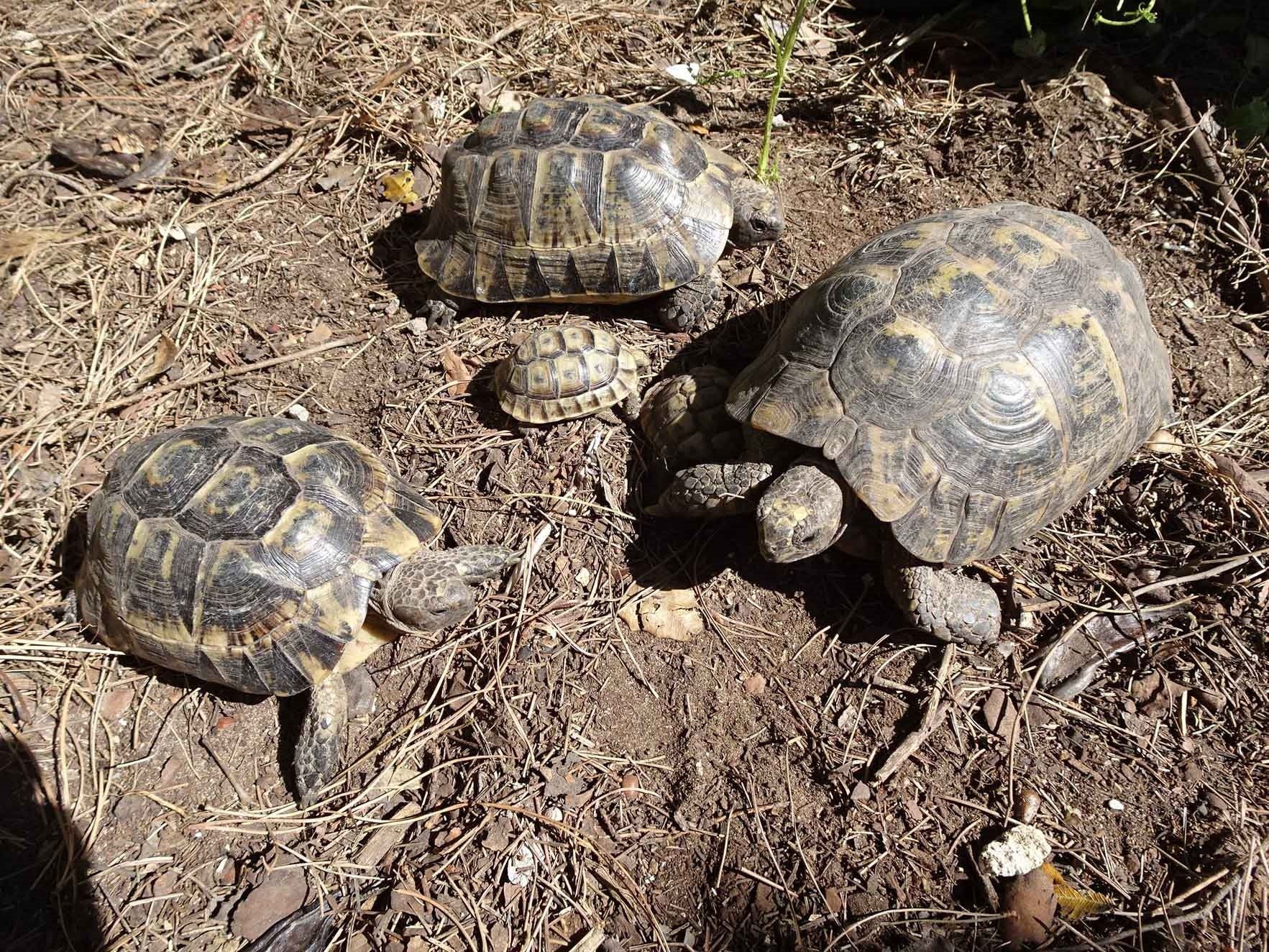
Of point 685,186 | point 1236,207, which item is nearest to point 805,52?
point 685,186

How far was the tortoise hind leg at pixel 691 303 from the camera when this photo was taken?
4098mm

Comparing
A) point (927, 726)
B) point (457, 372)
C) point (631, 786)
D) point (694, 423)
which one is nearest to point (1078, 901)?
point (927, 726)

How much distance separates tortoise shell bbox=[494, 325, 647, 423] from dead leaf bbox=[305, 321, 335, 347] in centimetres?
126

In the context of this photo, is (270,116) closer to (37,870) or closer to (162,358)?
(162,358)

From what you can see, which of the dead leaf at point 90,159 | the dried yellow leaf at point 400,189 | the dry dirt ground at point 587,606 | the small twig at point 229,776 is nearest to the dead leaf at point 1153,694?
the dry dirt ground at point 587,606

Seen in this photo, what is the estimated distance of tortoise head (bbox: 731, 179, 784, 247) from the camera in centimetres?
424

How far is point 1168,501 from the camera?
137 inches

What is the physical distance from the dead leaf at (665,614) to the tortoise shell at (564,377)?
3.38 feet

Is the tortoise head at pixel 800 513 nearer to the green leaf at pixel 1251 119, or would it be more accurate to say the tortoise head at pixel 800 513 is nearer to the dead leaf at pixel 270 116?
the green leaf at pixel 1251 119

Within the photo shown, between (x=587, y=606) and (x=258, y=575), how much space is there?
143cm

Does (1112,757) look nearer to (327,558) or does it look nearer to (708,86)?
(327,558)

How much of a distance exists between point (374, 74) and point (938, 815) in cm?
583

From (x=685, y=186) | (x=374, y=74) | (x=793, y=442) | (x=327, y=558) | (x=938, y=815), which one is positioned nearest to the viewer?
(x=938, y=815)

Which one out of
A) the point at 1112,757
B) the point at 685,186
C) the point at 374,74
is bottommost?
the point at 1112,757
